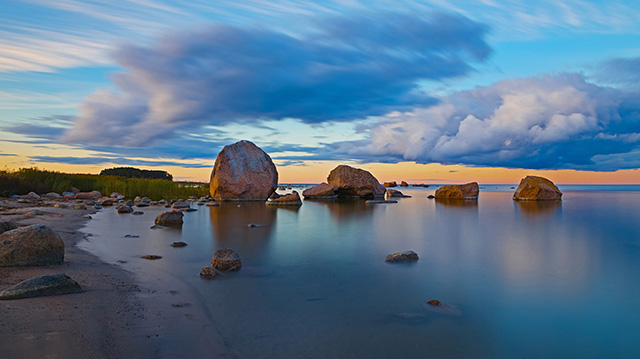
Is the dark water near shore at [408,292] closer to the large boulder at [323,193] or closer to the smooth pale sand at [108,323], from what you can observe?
the smooth pale sand at [108,323]

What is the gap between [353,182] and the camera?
35.7 metres

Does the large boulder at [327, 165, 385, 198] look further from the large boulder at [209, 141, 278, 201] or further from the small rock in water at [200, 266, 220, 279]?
the small rock in water at [200, 266, 220, 279]

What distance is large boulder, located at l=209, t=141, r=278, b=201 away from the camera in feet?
95.2

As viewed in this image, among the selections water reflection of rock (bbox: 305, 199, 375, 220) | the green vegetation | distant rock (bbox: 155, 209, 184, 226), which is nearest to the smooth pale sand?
distant rock (bbox: 155, 209, 184, 226)

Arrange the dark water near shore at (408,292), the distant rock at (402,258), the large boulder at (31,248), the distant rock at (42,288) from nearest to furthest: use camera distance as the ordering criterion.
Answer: the dark water near shore at (408,292) → the distant rock at (42,288) → the large boulder at (31,248) → the distant rock at (402,258)

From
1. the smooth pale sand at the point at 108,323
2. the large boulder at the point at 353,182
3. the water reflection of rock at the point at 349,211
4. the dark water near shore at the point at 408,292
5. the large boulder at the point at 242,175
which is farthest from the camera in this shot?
the large boulder at the point at 353,182

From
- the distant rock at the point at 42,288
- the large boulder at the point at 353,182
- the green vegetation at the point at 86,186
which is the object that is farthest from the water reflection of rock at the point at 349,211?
the green vegetation at the point at 86,186

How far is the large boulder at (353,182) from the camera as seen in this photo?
35688 mm

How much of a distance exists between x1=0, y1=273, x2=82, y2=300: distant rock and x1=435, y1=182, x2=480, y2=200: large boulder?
116 ft

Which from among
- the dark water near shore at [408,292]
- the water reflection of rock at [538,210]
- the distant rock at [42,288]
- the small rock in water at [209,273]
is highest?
the water reflection of rock at [538,210]

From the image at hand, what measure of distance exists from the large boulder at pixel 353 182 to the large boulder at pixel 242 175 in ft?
25.3

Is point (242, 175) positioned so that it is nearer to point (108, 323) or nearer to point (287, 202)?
point (287, 202)

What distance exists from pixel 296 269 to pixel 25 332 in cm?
456

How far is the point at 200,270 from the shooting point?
7.07 m
